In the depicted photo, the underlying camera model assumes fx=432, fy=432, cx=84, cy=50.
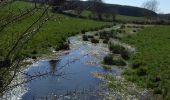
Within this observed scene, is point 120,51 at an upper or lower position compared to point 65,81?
lower

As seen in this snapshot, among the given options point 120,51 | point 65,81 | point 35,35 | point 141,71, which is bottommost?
point 120,51

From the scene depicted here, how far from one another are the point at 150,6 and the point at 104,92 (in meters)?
179

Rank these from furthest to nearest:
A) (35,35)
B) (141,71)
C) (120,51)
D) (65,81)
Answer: (120,51) < (35,35) < (141,71) < (65,81)

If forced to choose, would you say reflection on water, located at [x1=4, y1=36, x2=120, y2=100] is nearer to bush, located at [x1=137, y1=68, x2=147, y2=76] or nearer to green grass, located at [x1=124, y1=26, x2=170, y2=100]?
bush, located at [x1=137, y1=68, x2=147, y2=76]

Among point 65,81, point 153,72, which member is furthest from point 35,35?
point 65,81

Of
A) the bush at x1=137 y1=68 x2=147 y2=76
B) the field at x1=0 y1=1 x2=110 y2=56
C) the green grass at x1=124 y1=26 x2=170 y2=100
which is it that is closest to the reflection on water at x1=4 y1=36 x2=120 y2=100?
the bush at x1=137 y1=68 x2=147 y2=76

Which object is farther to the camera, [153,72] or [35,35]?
[35,35]

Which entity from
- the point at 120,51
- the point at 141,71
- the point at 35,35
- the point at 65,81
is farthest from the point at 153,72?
the point at 120,51

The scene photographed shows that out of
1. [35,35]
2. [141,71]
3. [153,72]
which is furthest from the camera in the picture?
[35,35]

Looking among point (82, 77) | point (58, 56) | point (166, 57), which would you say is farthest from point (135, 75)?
point (166, 57)

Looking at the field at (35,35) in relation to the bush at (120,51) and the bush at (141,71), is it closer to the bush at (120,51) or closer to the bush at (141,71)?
the bush at (120,51)

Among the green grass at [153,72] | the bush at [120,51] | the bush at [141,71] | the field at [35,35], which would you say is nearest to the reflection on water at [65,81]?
Answer: the bush at [141,71]

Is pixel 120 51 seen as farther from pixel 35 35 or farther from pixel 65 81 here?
pixel 65 81

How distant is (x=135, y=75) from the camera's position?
24.2 m
